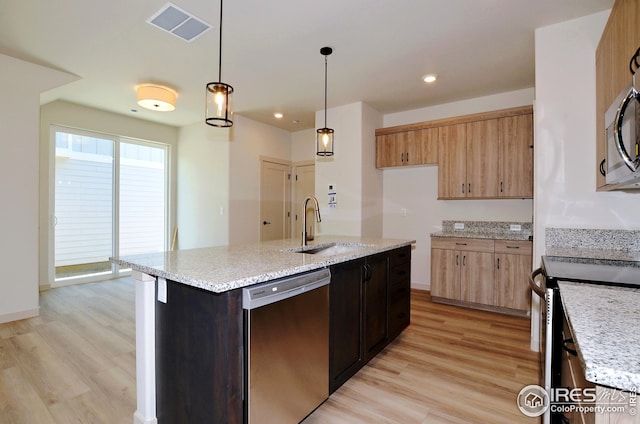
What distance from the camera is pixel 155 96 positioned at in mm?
3943

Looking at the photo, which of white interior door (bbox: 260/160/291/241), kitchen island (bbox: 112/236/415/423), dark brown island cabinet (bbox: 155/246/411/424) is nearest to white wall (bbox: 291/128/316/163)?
white interior door (bbox: 260/160/291/241)

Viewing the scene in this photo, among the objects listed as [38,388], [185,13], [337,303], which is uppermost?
[185,13]

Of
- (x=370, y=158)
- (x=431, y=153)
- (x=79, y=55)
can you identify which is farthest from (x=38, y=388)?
(x=431, y=153)

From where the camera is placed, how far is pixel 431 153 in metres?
4.34

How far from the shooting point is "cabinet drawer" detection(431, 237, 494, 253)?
377cm

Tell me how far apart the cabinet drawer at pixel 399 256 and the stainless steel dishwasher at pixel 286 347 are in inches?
40.0

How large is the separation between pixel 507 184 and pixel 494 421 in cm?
282

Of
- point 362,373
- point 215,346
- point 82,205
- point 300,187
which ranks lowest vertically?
point 362,373

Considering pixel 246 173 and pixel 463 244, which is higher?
pixel 246 173

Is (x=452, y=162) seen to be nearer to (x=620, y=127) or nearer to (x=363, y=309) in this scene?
(x=363, y=309)

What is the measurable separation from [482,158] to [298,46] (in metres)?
2.65

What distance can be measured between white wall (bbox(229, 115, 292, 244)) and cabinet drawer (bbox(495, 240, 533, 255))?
3853 mm

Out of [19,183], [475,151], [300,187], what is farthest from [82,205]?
[475,151]

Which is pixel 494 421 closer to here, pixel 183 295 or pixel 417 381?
pixel 417 381
